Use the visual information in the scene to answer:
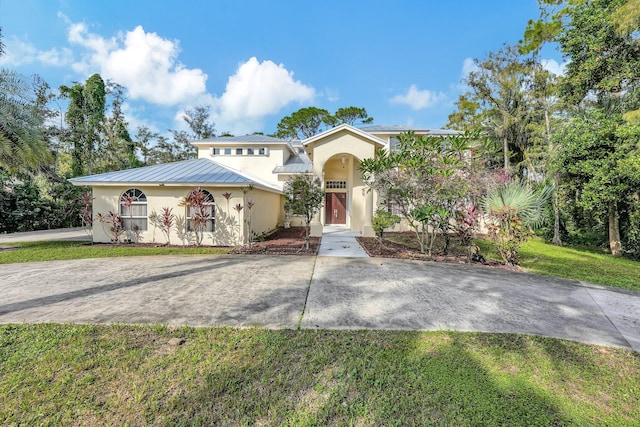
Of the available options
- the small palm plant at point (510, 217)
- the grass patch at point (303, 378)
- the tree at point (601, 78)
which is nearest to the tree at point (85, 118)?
the grass patch at point (303, 378)

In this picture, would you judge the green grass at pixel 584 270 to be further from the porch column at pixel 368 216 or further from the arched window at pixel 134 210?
the arched window at pixel 134 210

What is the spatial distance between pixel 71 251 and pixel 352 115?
113ft

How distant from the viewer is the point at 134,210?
11609mm

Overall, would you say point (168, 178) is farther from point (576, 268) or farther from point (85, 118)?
point (85, 118)

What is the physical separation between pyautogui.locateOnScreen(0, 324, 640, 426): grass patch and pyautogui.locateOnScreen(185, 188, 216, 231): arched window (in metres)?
7.33

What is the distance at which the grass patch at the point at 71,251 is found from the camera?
8805mm

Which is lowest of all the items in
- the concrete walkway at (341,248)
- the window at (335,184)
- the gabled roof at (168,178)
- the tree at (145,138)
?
the concrete walkway at (341,248)

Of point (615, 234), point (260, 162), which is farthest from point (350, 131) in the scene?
point (615, 234)

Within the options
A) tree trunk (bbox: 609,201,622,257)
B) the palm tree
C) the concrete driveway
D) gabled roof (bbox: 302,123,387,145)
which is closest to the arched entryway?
gabled roof (bbox: 302,123,387,145)

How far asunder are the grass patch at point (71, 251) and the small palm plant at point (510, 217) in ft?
32.3

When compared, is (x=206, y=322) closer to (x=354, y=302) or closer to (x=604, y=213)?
(x=354, y=302)

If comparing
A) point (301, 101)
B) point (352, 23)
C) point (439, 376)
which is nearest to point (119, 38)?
point (352, 23)

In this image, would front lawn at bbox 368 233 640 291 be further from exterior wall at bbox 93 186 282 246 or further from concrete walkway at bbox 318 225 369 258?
exterior wall at bbox 93 186 282 246

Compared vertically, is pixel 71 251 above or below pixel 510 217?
below
